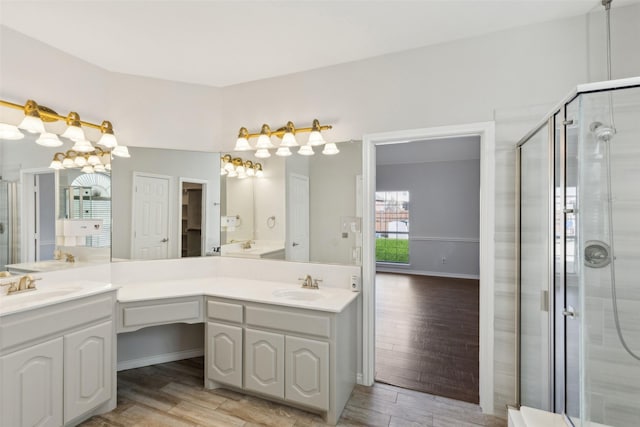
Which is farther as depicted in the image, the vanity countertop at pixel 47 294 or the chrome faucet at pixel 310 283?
the chrome faucet at pixel 310 283

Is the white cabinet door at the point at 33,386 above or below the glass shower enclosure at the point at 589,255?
below

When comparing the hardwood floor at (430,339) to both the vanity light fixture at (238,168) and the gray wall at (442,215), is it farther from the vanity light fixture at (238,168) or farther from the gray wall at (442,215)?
the vanity light fixture at (238,168)

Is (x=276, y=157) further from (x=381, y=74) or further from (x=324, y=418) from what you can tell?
(x=324, y=418)

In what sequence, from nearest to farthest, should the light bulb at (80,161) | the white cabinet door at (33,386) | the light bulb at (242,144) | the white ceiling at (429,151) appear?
the white cabinet door at (33,386) < the light bulb at (80,161) < the light bulb at (242,144) < the white ceiling at (429,151)

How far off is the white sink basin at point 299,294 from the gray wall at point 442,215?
497 centimetres

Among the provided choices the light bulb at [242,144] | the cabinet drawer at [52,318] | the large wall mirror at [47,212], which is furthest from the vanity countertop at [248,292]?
the light bulb at [242,144]

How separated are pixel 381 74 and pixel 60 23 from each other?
2.23 metres

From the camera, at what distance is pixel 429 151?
19.3 ft

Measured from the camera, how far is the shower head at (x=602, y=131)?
1.29 meters

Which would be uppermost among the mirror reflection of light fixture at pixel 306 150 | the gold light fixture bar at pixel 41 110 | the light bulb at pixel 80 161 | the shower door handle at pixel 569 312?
the gold light fixture bar at pixel 41 110

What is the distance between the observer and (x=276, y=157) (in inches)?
106

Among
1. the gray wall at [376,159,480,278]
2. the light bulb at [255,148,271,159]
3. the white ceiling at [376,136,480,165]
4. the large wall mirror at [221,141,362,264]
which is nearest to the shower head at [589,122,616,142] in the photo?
the large wall mirror at [221,141,362,264]

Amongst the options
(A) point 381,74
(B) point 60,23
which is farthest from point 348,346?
(B) point 60,23

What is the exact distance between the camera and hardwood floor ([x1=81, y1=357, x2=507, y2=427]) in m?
1.98
